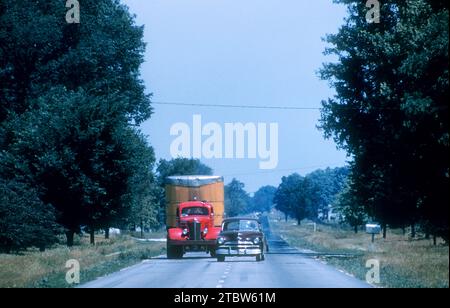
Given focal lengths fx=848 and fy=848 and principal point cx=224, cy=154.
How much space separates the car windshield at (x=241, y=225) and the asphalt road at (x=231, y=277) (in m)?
3.03

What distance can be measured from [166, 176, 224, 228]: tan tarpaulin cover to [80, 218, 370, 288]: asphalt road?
844 centimetres

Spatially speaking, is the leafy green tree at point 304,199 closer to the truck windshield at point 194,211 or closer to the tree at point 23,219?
the tree at point 23,219

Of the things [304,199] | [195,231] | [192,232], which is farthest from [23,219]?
[304,199]

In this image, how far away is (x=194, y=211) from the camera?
43.1 m

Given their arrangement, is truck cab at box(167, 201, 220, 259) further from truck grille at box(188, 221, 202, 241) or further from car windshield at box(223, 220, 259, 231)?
car windshield at box(223, 220, 259, 231)

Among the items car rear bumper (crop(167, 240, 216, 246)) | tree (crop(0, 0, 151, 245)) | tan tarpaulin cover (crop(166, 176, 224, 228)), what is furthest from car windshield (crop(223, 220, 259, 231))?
tree (crop(0, 0, 151, 245))

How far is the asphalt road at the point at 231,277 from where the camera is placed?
23859mm

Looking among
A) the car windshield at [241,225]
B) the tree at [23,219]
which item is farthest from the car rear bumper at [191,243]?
the tree at [23,219]

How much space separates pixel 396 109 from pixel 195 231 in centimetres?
1140

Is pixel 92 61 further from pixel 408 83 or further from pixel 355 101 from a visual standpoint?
pixel 408 83

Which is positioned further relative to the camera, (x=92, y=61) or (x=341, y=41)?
(x=92, y=61)

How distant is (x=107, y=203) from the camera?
5100 cm
